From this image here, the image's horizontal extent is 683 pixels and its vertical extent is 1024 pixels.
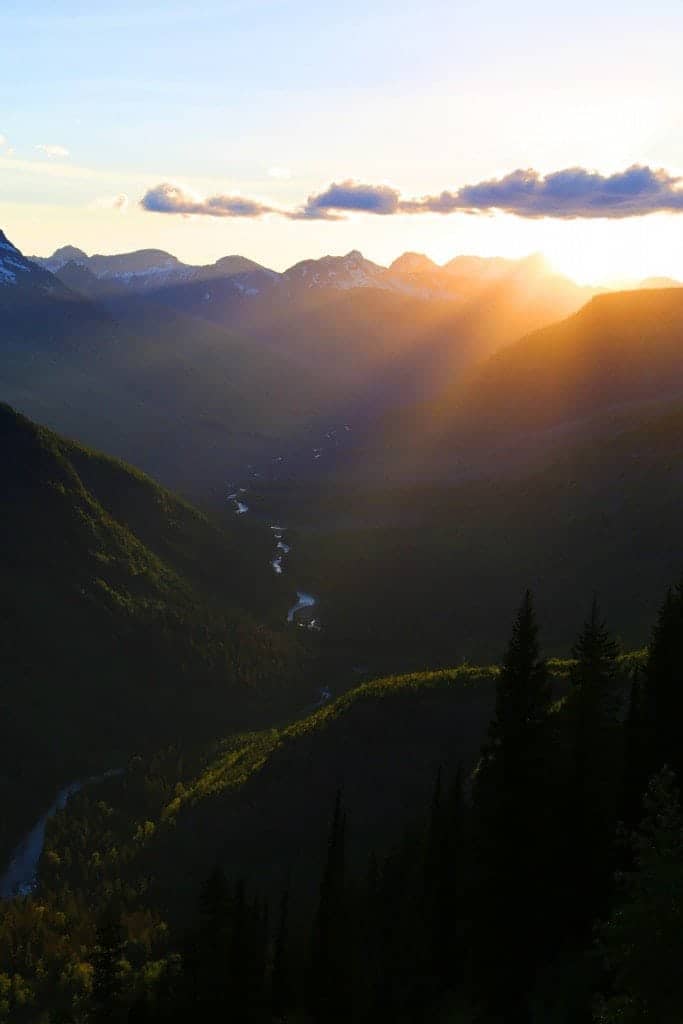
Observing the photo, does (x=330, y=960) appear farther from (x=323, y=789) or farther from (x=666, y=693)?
(x=323, y=789)

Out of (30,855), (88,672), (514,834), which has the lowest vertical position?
(30,855)

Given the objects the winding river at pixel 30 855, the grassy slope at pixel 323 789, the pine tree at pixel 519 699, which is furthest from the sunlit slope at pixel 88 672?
the pine tree at pixel 519 699

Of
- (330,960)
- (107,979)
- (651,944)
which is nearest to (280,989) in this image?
(330,960)

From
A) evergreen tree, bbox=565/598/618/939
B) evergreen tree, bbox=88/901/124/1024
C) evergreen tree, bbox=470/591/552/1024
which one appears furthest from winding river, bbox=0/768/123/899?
evergreen tree, bbox=565/598/618/939

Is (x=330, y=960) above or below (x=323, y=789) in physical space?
above

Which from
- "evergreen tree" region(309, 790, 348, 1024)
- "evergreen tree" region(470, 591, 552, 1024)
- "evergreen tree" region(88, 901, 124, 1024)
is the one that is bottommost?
"evergreen tree" region(88, 901, 124, 1024)

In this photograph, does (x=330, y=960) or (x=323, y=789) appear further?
(x=323, y=789)

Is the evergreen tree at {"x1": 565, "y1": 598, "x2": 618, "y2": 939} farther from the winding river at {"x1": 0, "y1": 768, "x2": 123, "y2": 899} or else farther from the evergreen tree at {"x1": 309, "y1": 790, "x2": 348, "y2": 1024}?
the winding river at {"x1": 0, "y1": 768, "x2": 123, "y2": 899}

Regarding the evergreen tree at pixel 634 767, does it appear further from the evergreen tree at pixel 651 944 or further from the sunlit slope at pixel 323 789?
the sunlit slope at pixel 323 789

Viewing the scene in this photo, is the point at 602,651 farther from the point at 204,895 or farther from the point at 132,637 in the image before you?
the point at 132,637
